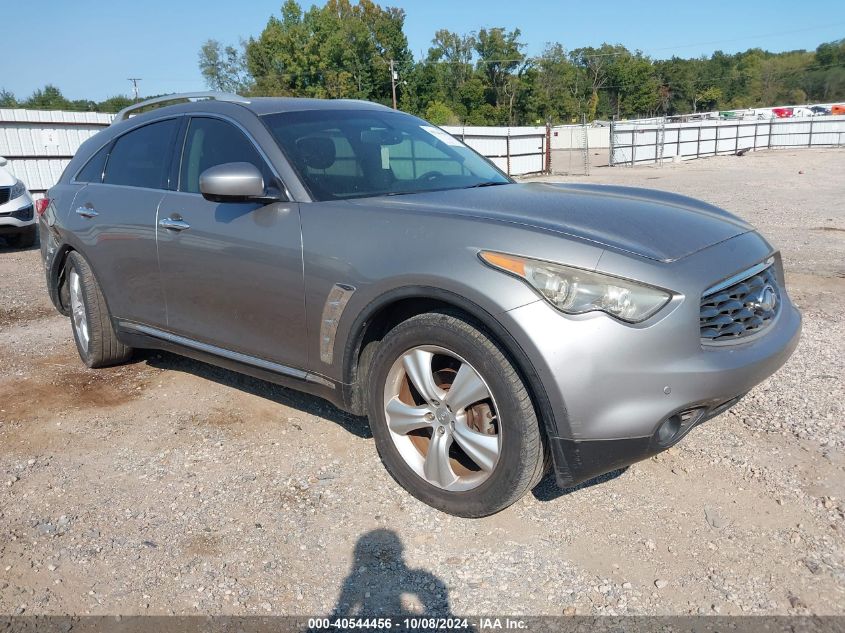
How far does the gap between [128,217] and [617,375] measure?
10.1ft

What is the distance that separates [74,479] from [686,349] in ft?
9.37

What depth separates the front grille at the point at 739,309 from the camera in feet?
8.52

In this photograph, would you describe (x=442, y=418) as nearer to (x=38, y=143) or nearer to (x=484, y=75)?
(x=38, y=143)

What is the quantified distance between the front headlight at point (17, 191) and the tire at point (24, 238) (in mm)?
511

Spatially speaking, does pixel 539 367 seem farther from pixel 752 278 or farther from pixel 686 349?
pixel 752 278

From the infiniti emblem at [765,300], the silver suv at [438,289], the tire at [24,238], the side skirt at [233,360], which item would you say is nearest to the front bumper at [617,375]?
the silver suv at [438,289]

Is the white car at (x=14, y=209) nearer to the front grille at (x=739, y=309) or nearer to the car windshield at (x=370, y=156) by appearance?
the car windshield at (x=370, y=156)

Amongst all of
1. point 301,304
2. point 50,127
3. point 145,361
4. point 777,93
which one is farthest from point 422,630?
point 777,93

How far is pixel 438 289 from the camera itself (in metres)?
2.71

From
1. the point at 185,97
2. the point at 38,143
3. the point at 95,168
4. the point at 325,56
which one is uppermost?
the point at 325,56

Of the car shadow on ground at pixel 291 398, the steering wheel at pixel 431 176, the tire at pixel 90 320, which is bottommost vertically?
the car shadow on ground at pixel 291 398

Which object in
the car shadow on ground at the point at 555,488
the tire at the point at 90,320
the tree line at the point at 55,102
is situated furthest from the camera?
the tree line at the point at 55,102

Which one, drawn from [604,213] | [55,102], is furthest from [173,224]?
[55,102]

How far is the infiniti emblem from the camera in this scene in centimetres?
285
